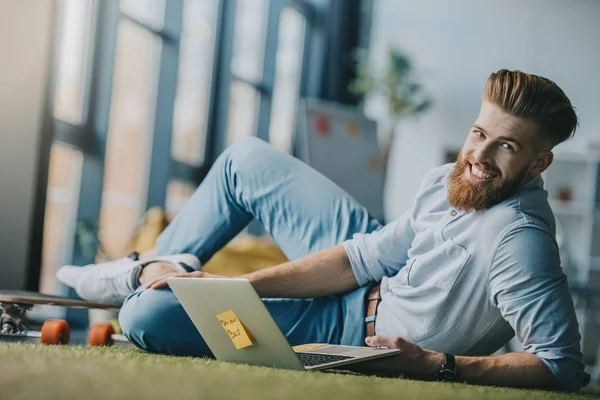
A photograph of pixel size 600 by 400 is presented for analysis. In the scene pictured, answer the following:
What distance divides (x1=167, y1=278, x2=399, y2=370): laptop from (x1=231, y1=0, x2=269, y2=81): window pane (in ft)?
11.4

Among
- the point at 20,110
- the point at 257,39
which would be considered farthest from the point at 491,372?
the point at 257,39

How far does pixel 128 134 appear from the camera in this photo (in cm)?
422

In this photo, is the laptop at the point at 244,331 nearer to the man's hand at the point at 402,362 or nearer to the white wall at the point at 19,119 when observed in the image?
the man's hand at the point at 402,362

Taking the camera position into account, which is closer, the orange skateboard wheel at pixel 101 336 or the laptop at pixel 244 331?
the laptop at pixel 244 331

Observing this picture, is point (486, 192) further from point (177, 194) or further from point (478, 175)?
point (177, 194)

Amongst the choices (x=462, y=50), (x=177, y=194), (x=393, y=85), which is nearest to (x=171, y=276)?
(x=177, y=194)

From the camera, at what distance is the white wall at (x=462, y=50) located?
684cm

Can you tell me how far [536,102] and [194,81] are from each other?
316 cm

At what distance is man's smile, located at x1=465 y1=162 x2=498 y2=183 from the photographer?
72.2 inches

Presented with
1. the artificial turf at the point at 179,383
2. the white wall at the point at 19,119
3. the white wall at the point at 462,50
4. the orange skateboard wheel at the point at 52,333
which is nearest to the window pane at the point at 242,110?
the white wall at the point at 462,50

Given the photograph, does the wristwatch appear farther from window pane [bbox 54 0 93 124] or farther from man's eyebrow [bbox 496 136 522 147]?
window pane [bbox 54 0 93 124]

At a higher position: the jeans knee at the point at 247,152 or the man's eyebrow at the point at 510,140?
the man's eyebrow at the point at 510,140

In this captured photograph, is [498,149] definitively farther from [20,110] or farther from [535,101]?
[20,110]

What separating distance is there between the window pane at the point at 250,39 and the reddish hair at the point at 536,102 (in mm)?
3421
